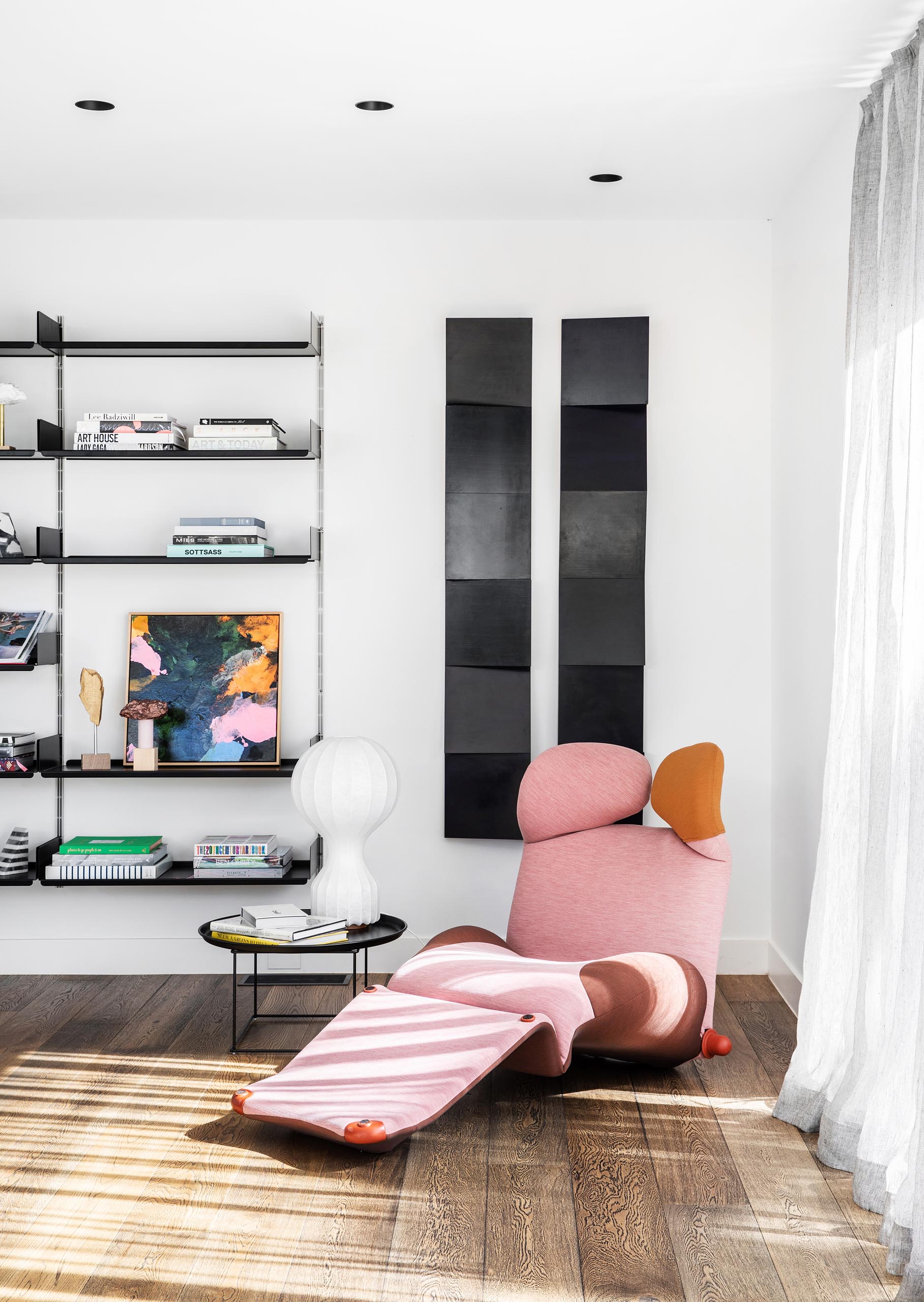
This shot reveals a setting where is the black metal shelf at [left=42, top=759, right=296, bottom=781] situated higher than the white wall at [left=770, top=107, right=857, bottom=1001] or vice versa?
the white wall at [left=770, top=107, right=857, bottom=1001]

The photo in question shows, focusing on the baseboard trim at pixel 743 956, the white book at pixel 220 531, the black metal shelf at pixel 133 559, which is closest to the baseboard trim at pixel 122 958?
the baseboard trim at pixel 743 956

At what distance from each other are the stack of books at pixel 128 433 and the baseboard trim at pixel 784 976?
2.73 m

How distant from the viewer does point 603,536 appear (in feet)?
12.9

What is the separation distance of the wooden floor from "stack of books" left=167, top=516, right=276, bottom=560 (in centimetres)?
162

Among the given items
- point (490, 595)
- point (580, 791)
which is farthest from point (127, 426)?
point (580, 791)

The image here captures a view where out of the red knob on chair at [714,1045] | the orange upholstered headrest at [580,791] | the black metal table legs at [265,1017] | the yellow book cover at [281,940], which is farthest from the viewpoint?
the orange upholstered headrest at [580,791]

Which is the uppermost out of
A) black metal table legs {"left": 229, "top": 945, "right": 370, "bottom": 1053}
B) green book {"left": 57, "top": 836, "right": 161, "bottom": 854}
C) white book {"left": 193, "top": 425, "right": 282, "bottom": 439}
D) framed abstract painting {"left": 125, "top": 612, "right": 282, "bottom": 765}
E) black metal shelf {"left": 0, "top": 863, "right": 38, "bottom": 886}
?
white book {"left": 193, "top": 425, "right": 282, "bottom": 439}

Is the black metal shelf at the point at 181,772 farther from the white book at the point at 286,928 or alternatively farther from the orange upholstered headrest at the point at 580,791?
the orange upholstered headrest at the point at 580,791

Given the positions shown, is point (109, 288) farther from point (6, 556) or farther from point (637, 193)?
point (637, 193)

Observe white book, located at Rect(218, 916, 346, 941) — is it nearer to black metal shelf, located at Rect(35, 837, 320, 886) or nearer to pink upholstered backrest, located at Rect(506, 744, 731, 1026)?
black metal shelf, located at Rect(35, 837, 320, 886)

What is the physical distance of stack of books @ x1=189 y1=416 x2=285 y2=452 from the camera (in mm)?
3787

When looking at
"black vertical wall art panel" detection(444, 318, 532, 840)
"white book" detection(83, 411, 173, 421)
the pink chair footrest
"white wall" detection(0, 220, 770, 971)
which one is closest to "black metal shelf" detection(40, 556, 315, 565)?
"white wall" detection(0, 220, 770, 971)

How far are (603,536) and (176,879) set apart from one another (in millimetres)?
1918

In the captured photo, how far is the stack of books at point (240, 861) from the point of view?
3779mm
